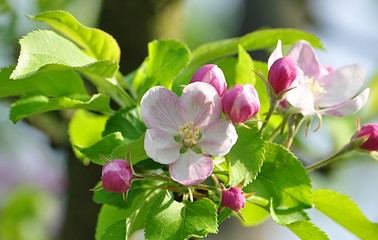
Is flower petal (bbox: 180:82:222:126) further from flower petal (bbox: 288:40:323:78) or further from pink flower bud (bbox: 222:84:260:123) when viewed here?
flower petal (bbox: 288:40:323:78)

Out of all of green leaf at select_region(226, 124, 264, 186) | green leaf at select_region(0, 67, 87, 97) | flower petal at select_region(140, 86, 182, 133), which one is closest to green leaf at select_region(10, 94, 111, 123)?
green leaf at select_region(0, 67, 87, 97)

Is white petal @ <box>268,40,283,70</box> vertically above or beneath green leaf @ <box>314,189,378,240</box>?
above

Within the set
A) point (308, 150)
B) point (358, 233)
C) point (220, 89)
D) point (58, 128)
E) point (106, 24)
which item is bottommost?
point (308, 150)

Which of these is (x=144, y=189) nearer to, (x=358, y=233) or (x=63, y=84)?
(x=63, y=84)

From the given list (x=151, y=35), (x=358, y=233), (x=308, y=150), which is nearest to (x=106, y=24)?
(x=151, y=35)

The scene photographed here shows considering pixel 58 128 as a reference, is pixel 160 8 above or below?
above
